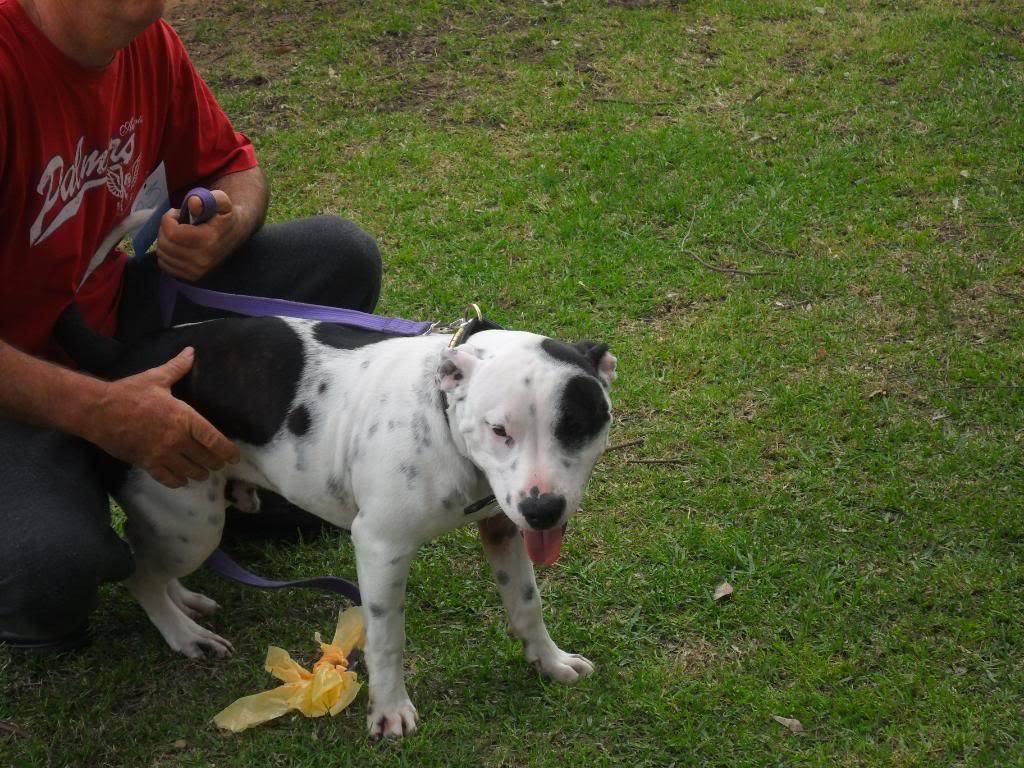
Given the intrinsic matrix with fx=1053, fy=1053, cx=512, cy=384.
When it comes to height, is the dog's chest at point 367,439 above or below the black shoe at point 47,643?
above

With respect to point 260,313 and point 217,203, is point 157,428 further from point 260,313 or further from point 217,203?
point 217,203

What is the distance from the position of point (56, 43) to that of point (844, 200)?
4.21 meters

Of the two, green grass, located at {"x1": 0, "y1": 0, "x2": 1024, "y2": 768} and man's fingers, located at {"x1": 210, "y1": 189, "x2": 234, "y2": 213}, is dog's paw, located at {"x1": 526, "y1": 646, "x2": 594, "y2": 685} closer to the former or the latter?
green grass, located at {"x1": 0, "y1": 0, "x2": 1024, "y2": 768}

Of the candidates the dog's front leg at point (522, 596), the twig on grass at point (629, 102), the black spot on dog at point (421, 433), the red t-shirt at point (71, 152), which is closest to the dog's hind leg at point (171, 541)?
the red t-shirt at point (71, 152)

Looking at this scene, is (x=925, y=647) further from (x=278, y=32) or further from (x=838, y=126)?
(x=278, y=32)

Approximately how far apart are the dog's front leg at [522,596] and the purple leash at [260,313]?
0.54m

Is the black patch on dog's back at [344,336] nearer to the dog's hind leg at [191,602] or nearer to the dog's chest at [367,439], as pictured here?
the dog's chest at [367,439]

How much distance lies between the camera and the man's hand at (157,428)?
9.82 feet

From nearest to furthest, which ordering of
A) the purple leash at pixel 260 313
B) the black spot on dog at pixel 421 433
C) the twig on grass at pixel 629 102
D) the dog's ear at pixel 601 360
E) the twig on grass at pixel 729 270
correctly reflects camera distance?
the dog's ear at pixel 601 360 < the black spot on dog at pixel 421 433 < the purple leash at pixel 260 313 < the twig on grass at pixel 729 270 < the twig on grass at pixel 629 102

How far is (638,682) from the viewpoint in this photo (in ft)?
10.9

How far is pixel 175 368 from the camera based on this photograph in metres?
3.08

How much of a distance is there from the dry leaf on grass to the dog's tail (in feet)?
7.55

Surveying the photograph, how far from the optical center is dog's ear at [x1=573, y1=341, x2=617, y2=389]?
2781mm

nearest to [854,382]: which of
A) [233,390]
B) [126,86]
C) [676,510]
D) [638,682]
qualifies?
[676,510]
